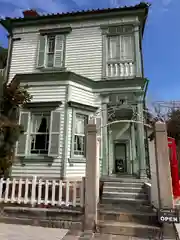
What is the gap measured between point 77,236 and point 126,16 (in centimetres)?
933

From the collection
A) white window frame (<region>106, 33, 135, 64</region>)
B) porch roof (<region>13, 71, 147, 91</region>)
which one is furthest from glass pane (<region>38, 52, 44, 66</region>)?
white window frame (<region>106, 33, 135, 64</region>)

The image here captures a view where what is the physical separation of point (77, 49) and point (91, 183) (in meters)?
6.98

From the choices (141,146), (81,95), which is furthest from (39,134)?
(141,146)

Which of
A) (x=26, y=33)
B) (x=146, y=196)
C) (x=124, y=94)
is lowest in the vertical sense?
(x=146, y=196)

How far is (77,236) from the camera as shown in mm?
4074

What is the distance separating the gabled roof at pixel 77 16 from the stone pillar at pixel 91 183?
7.03 m

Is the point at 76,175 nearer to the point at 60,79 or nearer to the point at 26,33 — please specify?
the point at 60,79

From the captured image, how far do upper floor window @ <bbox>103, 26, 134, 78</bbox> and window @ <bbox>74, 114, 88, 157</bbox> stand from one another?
90.3 inches

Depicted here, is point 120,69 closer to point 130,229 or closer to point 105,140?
point 105,140

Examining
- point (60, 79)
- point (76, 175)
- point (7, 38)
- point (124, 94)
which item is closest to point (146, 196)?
point (76, 175)

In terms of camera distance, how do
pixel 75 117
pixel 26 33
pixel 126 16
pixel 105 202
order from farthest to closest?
pixel 26 33, pixel 126 16, pixel 75 117, pixel 105 202

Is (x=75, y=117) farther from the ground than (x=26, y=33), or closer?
closer

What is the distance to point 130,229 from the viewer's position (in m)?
4.25

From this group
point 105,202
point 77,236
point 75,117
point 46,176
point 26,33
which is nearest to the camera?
point 77,236
